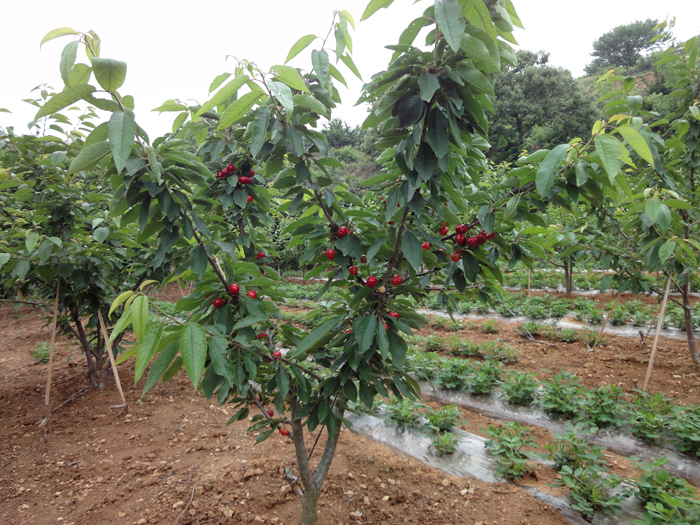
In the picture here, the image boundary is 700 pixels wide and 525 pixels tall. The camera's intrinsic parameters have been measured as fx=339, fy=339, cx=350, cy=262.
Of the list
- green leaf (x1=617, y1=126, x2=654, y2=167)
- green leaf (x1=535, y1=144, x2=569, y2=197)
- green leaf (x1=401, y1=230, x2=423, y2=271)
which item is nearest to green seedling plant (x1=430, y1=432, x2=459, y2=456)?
green leaf (x1=401, y1=230, x2=423, y2=271)

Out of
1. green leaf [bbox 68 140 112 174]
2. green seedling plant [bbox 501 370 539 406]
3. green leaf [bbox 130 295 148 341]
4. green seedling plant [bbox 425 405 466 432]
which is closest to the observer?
green leaf [bbox 130 295 148 341]

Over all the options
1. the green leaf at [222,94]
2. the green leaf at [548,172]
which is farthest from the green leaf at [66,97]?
the green leaf at [548,172]

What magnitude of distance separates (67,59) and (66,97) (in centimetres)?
8

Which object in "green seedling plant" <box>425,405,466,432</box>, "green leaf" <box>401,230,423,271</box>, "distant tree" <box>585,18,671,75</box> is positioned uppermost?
"distant tree" <box>585,18,671,75</box>

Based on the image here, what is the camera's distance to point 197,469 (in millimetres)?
2223

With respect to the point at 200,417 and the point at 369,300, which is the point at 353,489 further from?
the point at 200,417

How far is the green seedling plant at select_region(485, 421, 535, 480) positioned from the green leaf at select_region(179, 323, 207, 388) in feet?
6.71

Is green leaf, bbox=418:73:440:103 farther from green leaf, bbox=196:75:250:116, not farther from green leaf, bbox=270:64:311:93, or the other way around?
green leaf, bbox=196:75:250:116

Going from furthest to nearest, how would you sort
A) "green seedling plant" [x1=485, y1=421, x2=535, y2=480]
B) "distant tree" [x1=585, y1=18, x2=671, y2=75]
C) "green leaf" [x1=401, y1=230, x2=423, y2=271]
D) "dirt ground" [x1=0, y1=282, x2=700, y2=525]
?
"distant tree" [x1=585, y1=18, x2=671, y2=75]
"green seedling plant" [x1=485, y1=421, x2=535, y2=480]
"dirt ground" [x1=0, y1=282, x2=700, y2=525]
"green leaf" [x1=401, y1=230, x2=423, y2=271]

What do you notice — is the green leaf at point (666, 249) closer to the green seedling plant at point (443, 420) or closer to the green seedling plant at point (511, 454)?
the green seedling plant at point (511, 454)

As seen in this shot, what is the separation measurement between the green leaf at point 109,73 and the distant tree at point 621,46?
3682 cm

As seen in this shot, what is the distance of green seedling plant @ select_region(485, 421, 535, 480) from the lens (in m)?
2.06

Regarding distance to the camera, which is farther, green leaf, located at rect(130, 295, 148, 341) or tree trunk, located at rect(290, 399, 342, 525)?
tree trunk, located at rect(290, 399, 342, 525)

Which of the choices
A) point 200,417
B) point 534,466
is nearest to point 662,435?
point 534,466
